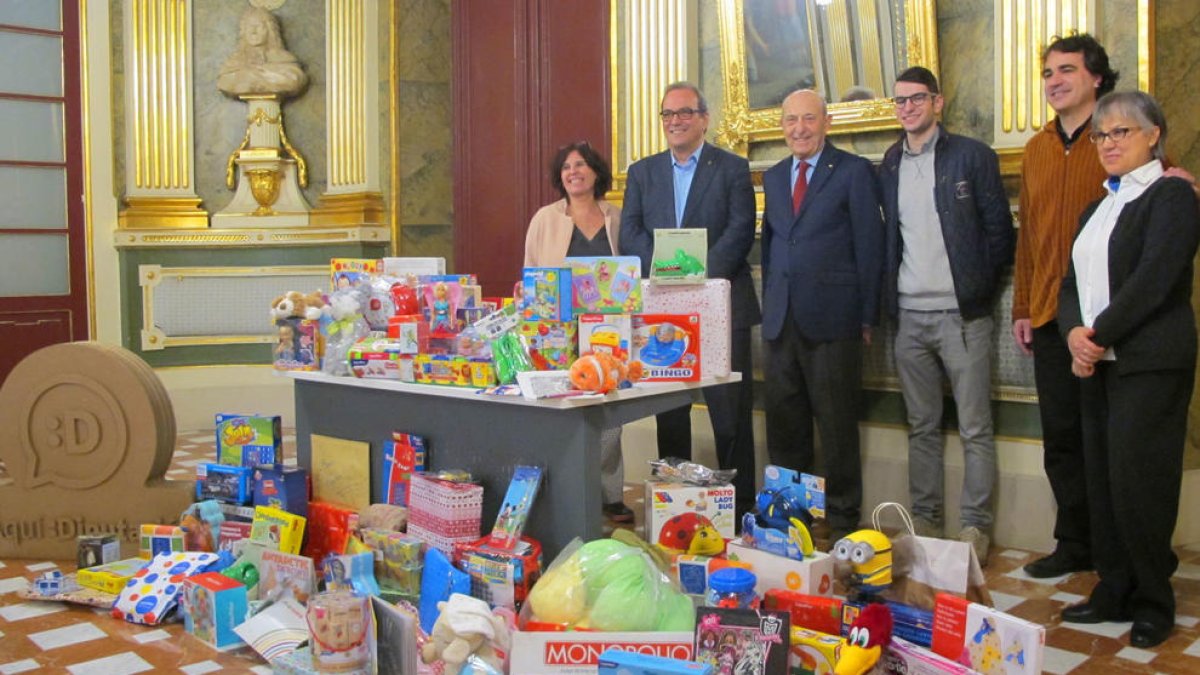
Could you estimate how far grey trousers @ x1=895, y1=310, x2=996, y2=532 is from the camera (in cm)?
417

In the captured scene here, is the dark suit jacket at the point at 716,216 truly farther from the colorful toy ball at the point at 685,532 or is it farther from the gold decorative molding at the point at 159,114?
the gold decorative molding at the point at 159,114

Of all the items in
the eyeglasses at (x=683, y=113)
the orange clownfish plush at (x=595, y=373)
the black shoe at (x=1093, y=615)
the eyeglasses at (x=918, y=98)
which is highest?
the eyeglasses at (x=683, y=113)

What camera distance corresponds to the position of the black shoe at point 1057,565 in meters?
3.86

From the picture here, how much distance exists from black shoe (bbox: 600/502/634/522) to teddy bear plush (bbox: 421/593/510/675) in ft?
5.93

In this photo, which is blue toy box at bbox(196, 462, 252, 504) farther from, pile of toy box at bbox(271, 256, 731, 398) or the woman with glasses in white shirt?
the woman with glasses in white shirt

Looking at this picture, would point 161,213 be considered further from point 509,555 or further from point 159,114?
point 509,555

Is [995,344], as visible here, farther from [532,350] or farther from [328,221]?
[328,221]

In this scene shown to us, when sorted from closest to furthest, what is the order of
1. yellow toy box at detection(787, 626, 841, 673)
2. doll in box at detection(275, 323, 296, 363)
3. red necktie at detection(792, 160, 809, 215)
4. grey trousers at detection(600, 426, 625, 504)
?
yellow toy box at detection(787, 626, 841, 673) → doll in box at detection(275, 323, 296, 363) → red necktie at detection(792, 160, 809, 215) → grey trousers at detection(600, 426, 625, 504)

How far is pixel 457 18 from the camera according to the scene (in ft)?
23.9

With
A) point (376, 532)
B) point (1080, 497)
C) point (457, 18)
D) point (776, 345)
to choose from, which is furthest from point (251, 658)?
point (457, 18)

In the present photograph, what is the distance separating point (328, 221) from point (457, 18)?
5.35ft

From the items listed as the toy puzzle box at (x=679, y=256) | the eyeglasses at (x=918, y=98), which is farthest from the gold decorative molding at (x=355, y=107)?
the eyeglasses at (x=918, y=98)

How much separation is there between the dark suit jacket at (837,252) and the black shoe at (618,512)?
1.10 meters

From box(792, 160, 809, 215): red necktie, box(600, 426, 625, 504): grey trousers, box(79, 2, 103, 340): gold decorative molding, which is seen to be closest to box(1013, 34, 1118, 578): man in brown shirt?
box(792, 160, 809, 215): red necktie
